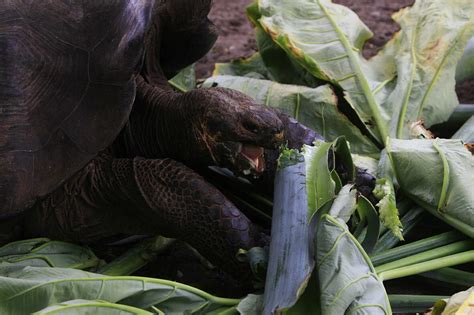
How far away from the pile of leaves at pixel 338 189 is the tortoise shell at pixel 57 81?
0.85ft

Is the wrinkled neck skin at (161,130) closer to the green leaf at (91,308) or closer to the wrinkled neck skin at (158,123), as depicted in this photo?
the wrinkled neck skin at (158,123)

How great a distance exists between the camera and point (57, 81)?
1913 mm

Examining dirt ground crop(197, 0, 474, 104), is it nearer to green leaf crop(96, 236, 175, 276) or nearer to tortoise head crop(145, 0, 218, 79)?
tortoise head crop(145, 0, 218, 79)

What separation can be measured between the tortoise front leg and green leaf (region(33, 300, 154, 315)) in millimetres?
374

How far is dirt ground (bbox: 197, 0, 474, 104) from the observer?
3.72 metres

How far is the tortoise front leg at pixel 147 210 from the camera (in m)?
2.06

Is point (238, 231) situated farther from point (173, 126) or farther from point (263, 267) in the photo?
point (173, 126)

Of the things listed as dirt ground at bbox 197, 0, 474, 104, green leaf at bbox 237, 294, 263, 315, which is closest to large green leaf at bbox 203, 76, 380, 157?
green leaf at bbox 237, 294, 263, 315

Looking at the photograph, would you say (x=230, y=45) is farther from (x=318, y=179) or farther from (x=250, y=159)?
(x=318, y=179)

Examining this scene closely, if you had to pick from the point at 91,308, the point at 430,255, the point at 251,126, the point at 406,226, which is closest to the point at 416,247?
the point at 430,255

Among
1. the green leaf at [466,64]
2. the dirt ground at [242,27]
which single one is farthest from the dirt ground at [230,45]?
the green leaf at [466,64]

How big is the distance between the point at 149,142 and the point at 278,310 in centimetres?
89

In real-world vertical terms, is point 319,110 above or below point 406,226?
above

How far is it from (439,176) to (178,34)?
39.9 inches
